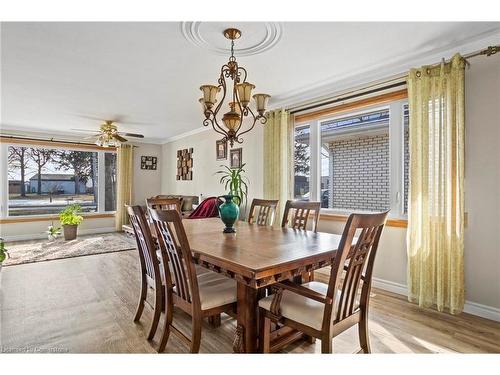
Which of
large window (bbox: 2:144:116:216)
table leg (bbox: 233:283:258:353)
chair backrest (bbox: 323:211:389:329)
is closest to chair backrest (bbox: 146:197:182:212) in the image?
table leg (bbox: 233:283:258:353)

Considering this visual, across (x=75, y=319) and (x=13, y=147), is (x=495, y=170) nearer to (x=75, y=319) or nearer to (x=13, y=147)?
(x=75, y=319)

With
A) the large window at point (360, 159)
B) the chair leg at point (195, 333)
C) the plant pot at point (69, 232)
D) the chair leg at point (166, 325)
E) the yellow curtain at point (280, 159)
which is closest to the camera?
the chair leg at point (195, 333)

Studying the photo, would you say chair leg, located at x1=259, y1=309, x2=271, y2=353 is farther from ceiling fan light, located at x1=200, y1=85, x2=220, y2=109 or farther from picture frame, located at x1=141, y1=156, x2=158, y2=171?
picture frame, located at x1=141, y1=156, x2=158, y2=171

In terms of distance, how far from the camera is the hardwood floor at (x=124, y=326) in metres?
1.94

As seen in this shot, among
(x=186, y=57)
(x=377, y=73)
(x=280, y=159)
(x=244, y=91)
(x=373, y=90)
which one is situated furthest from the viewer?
(x=280, y=159)

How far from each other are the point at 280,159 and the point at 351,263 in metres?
2.61

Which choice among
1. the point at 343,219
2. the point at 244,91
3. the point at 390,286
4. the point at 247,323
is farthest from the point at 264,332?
the point at 343,219

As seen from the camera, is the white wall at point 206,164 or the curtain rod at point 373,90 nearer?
the curtain rod at point 373,90

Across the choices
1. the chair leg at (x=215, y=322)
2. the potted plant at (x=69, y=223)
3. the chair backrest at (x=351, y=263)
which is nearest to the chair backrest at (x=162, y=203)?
the chair leg at (x=215, y=322)

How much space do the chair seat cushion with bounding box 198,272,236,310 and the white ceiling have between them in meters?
1.87

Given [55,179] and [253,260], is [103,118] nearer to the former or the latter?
[55,179]

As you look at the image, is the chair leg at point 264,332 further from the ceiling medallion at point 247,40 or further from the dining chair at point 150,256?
the ceiling medallion at point 247,40

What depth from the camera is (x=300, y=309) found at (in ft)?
4.99

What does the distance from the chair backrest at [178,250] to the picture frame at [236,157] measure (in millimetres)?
3342
